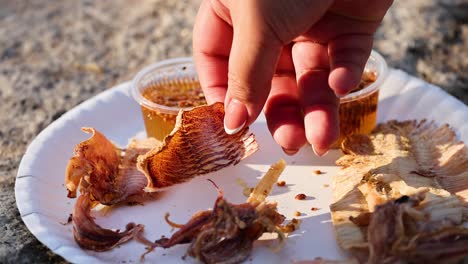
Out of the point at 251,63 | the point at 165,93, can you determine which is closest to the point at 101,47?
the point at 165,93

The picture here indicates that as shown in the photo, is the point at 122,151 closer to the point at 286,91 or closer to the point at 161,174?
the point at 161,174

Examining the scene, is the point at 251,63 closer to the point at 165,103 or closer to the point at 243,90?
the point at 243,90

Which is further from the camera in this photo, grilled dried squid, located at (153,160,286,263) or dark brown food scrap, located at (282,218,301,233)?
dark brown food scrap, located at (282,218,301,233)

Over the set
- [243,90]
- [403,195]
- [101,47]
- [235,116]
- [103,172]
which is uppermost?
[243,90]

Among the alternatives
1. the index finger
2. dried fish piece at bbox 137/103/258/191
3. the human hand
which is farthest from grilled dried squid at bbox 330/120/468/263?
the index finger

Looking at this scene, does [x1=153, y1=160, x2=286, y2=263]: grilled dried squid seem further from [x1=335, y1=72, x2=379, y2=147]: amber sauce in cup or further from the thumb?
[x1=335, y1=72, x2=379, y2=147]: amber sauce in cup

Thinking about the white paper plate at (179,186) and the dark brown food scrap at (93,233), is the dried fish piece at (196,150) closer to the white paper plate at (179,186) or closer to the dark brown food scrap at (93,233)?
the white paper plate at (179,186)

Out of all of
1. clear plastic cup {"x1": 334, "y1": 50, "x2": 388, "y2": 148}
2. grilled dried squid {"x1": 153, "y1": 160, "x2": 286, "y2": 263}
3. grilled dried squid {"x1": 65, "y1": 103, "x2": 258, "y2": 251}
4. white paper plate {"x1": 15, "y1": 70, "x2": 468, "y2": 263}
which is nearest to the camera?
grilled dried squid {"x1": 153, "y1": 160, "x2": 286, "y2": 263}

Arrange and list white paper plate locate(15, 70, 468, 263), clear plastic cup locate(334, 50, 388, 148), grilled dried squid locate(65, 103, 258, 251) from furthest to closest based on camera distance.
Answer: clear plastic cup locate(334, 50, 388, 148)
grilled dried squid locate(65, 103, 258, 251)
white paper plate locate(15, 70, 468, 263)
